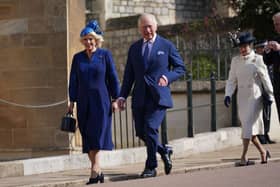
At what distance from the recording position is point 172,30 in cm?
2748

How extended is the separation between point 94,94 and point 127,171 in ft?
4.73

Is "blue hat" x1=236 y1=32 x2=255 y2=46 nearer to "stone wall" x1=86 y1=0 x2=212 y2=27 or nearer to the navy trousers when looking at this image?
the navy trousers

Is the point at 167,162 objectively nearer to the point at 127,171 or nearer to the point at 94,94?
the point at 127,171

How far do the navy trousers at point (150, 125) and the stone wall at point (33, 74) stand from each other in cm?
434

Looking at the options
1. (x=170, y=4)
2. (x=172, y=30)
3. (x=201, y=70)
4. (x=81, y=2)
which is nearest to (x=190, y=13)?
(x=170, y=4)

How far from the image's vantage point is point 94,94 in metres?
10.5

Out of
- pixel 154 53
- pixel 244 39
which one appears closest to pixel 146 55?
pixel 154 53

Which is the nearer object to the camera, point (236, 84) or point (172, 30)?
point (236, 84)

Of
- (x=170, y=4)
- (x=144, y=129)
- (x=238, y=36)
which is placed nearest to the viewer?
A: (x=144, y=129)

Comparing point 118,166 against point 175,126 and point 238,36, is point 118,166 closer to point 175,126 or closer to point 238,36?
point 238,36

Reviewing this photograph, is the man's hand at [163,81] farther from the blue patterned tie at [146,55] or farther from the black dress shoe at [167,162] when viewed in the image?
the black dress shoe at [167,162]

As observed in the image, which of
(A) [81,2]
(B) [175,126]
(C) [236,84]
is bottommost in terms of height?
(B) [175,126]

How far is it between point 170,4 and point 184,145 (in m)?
21.8

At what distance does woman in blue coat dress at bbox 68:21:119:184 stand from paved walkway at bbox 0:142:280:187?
398 mm
